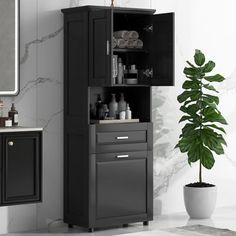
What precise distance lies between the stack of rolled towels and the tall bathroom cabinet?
0.06 meters

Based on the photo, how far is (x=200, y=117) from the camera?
23.0 ft

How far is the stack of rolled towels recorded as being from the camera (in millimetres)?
6562

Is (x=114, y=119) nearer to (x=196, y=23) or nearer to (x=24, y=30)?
(x=24, y=30)

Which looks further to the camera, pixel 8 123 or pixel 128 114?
pixel 128 114

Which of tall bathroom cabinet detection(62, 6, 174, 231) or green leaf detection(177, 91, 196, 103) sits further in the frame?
green leaf detection(177, 91, 196, 103)

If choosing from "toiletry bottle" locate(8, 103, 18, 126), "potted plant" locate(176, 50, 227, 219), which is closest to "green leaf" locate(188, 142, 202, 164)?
"potted plant" locate(176, 50, 227, 219)

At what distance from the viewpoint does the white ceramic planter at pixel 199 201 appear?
7039 millimetres

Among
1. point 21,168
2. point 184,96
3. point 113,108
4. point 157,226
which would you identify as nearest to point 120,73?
point 113,108

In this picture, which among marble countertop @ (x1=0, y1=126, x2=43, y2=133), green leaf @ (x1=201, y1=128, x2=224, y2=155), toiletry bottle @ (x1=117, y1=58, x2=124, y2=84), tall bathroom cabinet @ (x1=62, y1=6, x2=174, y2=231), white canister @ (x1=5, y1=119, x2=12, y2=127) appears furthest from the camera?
green leaf @ (x1=201, y1=128, x2=224, y2=155)

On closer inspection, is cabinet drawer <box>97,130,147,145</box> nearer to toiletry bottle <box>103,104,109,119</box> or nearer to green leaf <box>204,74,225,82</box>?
→ toiletry bottle <box>103,104,109,119</box>

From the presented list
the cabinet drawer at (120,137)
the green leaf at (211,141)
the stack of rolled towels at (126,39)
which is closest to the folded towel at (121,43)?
the stack of rolled towels at (126,39)

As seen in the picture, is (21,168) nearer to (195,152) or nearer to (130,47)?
(130,47)

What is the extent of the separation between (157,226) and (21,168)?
1481 millimetres

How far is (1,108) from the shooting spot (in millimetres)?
6188
